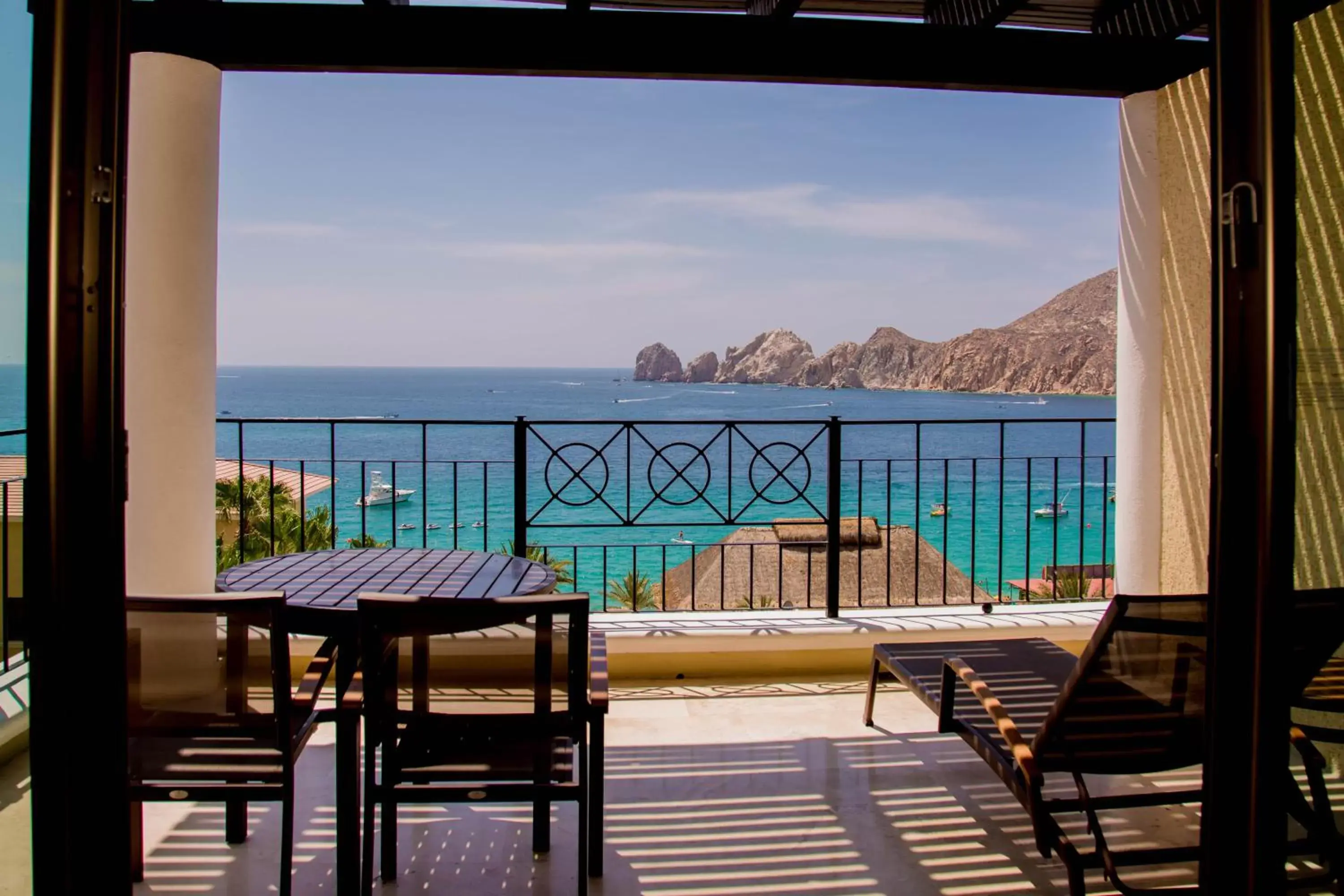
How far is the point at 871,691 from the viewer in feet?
10.4

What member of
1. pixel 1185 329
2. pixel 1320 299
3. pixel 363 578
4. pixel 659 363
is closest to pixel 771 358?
pixel 659 363

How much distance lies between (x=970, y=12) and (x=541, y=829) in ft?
10.4

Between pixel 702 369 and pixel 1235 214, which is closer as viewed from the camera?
pixel 1235 214

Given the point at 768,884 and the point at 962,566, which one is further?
the point at 962,566

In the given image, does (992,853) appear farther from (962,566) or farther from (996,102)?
(996,102)

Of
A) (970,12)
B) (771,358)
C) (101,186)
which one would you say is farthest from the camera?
(771,358)

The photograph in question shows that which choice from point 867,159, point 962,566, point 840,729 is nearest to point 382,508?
point 962,566

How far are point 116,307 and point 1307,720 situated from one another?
7.05ft

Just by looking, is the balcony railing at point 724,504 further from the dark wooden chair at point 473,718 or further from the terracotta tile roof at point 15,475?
the terracotta tile roof at point 15,475

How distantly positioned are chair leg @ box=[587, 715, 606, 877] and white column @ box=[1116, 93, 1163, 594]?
2565 mm

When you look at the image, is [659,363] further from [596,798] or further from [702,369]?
[596,798]

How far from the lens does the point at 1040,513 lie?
31.3 m

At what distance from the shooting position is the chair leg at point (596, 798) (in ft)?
6.97

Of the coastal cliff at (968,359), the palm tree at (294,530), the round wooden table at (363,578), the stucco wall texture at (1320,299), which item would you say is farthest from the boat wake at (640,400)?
the stucco wall texture at (1320,299)
